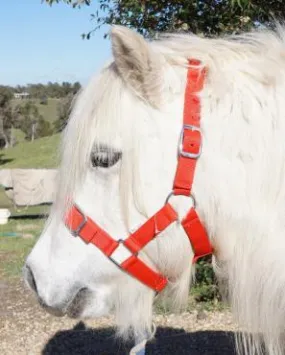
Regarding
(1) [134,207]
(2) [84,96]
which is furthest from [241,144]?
(2) [84,96]

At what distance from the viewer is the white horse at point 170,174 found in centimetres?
175

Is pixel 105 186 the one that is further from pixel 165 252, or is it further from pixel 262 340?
pixel 262 340

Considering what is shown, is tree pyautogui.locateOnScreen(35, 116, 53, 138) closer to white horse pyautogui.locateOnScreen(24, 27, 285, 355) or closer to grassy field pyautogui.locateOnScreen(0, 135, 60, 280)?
grassy field pyautogui.locateOnScreen(0, 135, 60, 280)

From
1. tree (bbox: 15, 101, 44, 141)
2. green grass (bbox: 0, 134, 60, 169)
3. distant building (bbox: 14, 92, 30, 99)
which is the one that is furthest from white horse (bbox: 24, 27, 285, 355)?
distant building (bbox: 14, 92, 30, 99)

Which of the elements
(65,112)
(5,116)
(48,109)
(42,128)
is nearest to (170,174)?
(65,112)

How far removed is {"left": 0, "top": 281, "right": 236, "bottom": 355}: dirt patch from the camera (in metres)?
4.64

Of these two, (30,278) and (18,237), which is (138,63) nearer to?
(30,278)

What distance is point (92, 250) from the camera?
5.96 ft

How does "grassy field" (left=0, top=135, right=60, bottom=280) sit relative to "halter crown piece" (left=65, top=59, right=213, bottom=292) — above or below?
below

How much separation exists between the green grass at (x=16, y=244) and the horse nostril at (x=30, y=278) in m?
3.69

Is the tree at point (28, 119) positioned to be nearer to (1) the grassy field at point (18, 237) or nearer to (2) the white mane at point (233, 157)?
(1) the grassy field at point (18, 237)

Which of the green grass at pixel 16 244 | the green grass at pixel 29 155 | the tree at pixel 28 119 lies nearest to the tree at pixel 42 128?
the tree at pixel 28 119

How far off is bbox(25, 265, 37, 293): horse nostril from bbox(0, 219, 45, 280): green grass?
369 centimetres

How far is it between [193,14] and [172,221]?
3.14m
